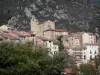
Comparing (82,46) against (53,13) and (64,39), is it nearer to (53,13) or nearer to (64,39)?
(64,39)

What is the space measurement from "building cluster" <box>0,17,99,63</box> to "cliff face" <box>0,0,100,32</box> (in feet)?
32.9

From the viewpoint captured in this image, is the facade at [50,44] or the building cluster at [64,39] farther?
the building cluster at [64,39]

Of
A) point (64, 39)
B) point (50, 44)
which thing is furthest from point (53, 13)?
point (50, 44)

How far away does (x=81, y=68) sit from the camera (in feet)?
217

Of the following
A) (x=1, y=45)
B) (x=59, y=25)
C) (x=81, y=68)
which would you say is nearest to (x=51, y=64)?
(x=1, y=45)

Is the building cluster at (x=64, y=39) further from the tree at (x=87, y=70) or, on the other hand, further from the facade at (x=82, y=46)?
the tree at (x=87, y=70)

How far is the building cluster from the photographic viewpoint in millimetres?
88000

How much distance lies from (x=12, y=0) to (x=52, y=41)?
37649 millimetres

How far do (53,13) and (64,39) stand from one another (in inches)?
966

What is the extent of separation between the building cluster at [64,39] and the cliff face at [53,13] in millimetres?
10034

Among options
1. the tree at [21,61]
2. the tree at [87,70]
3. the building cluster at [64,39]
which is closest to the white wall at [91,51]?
the building cluster at [64,39]

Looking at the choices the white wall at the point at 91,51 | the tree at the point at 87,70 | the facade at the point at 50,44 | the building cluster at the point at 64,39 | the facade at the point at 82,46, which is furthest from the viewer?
the white wall at the point at 91,51

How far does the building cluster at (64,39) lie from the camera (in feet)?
289

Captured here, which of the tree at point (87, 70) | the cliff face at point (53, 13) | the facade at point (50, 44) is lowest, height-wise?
the tree at point (87, 70)
